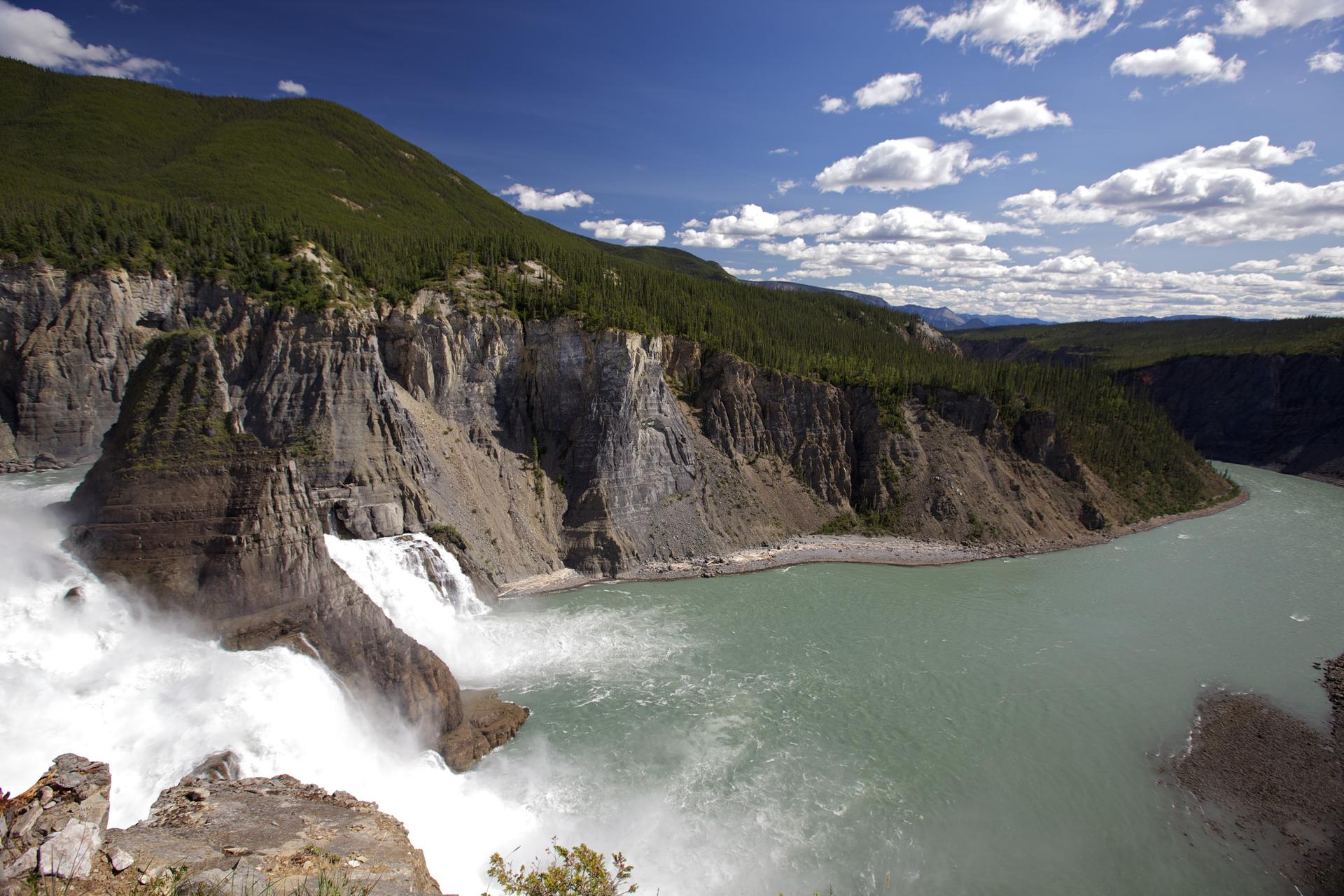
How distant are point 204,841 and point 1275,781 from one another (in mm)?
32934

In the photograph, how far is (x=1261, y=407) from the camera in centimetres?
9344

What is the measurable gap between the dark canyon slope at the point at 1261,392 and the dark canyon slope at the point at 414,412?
3231cm

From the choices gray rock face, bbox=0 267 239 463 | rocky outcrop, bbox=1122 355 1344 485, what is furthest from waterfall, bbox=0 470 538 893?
→ rocky outcrop, bbox=1122 355 1344 485

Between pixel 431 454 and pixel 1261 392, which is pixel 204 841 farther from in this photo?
pixel 1261 392

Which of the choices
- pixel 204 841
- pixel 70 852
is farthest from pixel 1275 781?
pixel 70 852

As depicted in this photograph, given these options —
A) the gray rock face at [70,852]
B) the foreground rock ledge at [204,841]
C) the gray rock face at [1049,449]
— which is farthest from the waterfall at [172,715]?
the gray rock face at [1049,449]

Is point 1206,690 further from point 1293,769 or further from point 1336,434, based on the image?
point 1336,434

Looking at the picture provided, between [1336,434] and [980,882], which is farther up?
[1336,434]

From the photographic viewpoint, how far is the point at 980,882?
58.9 feet

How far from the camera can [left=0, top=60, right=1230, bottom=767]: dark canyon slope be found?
73.1ft

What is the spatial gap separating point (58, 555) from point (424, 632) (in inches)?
530

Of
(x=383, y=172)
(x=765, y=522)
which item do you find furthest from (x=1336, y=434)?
(x=383, y=172)

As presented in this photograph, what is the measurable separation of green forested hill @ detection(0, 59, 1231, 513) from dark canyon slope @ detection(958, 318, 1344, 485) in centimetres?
3141

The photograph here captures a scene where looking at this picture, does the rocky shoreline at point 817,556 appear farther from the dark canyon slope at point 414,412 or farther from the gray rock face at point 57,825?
the gray rock face at point 57,825
